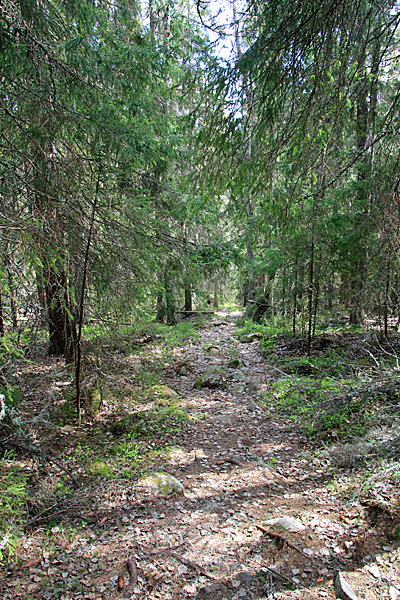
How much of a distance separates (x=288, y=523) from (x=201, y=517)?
3.09ft

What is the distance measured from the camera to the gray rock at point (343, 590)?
240 cm

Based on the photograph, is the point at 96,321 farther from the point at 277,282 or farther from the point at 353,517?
the point at 277,282

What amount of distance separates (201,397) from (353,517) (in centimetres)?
431

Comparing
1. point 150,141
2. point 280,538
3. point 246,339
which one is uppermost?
point 150,141

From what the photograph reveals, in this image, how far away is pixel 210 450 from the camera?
507 cm

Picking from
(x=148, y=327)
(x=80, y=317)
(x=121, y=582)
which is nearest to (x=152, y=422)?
(x=148, y=327)

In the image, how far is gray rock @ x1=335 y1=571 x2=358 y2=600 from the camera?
2396 millimetres

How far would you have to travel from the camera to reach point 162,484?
162 inches

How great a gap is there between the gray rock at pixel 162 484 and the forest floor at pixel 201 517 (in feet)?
0.19

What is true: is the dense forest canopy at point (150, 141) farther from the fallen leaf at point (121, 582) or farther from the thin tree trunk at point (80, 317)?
the fallen leaf at point (121, 582)

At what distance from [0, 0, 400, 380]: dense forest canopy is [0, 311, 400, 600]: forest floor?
6.01ft

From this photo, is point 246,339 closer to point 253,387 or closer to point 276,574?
point 253,387

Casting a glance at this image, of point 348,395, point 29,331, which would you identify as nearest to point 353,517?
point 348,395

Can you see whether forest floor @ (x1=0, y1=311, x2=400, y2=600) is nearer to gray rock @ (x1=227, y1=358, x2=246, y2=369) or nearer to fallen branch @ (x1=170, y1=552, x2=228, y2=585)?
fallen branch @ (x1=170, y1=552, x2=228, y2=585)
